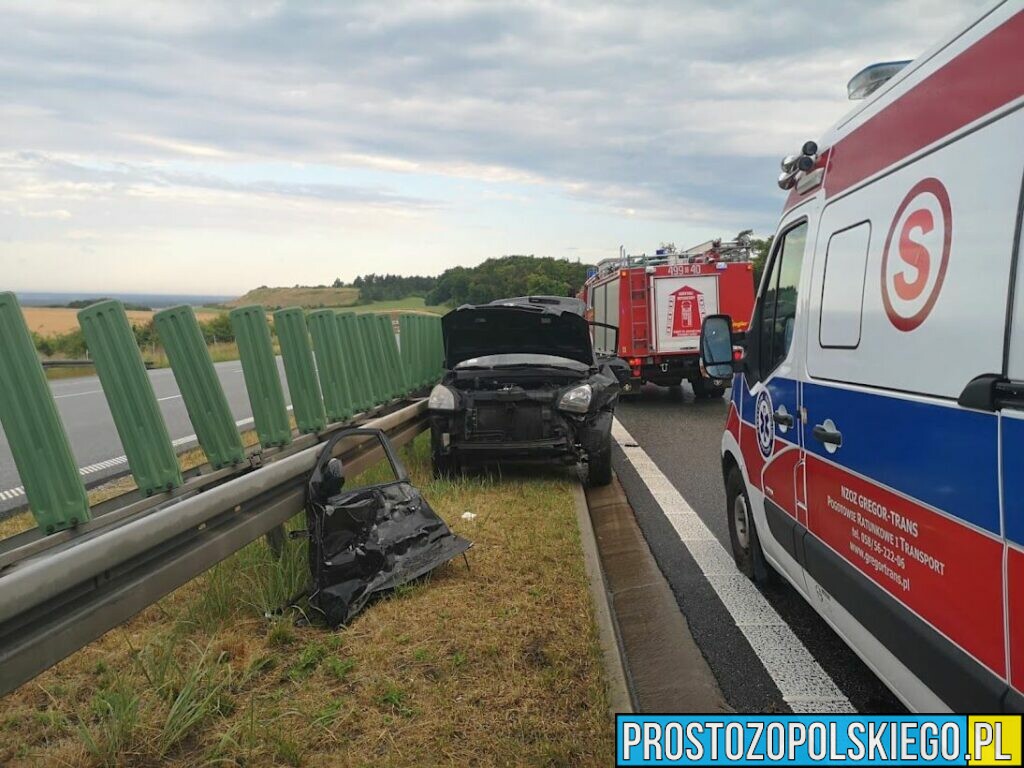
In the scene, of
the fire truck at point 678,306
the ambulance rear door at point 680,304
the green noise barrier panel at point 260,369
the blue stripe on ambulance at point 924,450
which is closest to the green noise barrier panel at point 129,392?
the green noise barrier panel at point 260,369

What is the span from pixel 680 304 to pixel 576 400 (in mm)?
9053

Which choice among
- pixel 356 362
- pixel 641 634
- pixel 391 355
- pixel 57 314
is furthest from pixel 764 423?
pixel 57 314

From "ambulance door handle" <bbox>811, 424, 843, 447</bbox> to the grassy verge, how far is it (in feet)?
4.43

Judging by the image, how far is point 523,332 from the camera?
838cm

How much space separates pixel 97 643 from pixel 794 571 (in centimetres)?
326

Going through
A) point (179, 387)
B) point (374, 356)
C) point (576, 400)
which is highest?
point (179, 387)

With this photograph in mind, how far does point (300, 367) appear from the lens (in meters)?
6.00

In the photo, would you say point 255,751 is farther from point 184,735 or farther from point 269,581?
point 269,581

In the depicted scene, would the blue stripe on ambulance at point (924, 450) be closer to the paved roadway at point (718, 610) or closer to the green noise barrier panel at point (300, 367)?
the paved roadway at point (718, 610)

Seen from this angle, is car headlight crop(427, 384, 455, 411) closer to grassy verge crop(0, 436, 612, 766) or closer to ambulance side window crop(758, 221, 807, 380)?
grassy verge crop(0, 436, 612, 766)

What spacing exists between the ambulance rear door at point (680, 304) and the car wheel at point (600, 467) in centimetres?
821

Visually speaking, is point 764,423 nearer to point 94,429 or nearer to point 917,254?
point 917,254

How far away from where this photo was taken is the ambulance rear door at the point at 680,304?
15609 mm

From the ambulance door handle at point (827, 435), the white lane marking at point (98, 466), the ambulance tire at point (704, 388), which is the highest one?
the ambulance door handle at point (827, 435)
